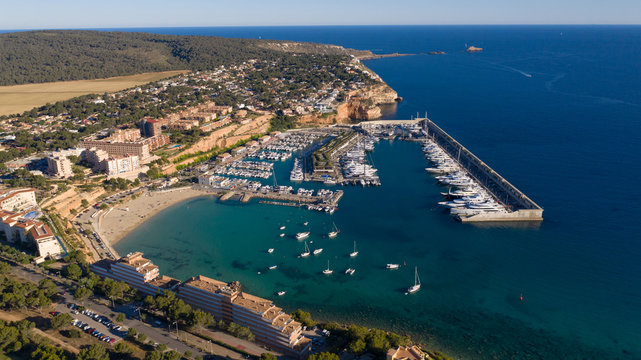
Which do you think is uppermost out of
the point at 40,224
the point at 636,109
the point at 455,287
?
the point at 636,109

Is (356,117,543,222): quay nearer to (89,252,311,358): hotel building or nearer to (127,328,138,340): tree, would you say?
(89,252,311,358): hotel building

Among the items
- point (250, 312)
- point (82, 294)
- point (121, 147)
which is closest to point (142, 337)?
point (250, 312)

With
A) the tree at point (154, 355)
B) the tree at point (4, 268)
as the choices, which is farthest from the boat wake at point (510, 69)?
the tree at point (4, 268)

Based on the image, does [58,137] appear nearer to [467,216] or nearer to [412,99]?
Answer: [467,216]

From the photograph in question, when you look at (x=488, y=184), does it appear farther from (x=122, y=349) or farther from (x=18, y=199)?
(x=18, y=199)

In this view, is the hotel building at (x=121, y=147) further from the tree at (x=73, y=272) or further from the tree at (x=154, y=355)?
the tree at (x=154, y=355)

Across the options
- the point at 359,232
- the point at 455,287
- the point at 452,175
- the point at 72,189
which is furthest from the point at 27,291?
the point at 452,175
